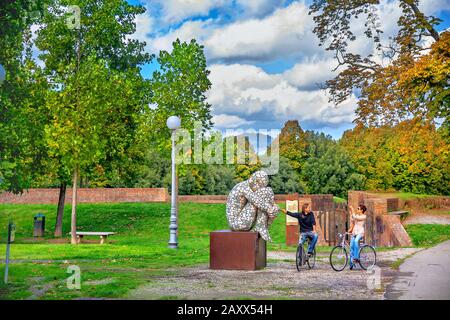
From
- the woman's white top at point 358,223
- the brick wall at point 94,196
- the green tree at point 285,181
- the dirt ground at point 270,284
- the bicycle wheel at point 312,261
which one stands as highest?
the green tree at point 285,181

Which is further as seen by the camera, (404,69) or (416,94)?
(404,69)

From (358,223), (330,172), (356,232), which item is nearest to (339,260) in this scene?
(356,232)

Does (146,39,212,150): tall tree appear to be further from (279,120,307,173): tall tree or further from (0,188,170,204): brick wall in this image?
(279,120,307,173): tall tree

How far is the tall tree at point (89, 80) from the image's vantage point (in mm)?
29594

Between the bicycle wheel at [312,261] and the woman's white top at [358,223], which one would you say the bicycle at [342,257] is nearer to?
the woman's white top at [358,223]

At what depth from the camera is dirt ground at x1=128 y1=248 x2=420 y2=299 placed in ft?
38.9

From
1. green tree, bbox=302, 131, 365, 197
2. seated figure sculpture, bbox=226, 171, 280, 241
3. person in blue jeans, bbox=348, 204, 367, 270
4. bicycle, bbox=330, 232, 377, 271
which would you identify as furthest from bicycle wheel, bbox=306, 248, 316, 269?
green tree, bbox=302, 131, 365, 197

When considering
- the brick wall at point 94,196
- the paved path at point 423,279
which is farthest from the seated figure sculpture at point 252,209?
the brick wall at point 94,196

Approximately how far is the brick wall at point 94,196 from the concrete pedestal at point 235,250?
1261 inches

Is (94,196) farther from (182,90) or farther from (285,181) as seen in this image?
(285,181)

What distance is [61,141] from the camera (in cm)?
2920
